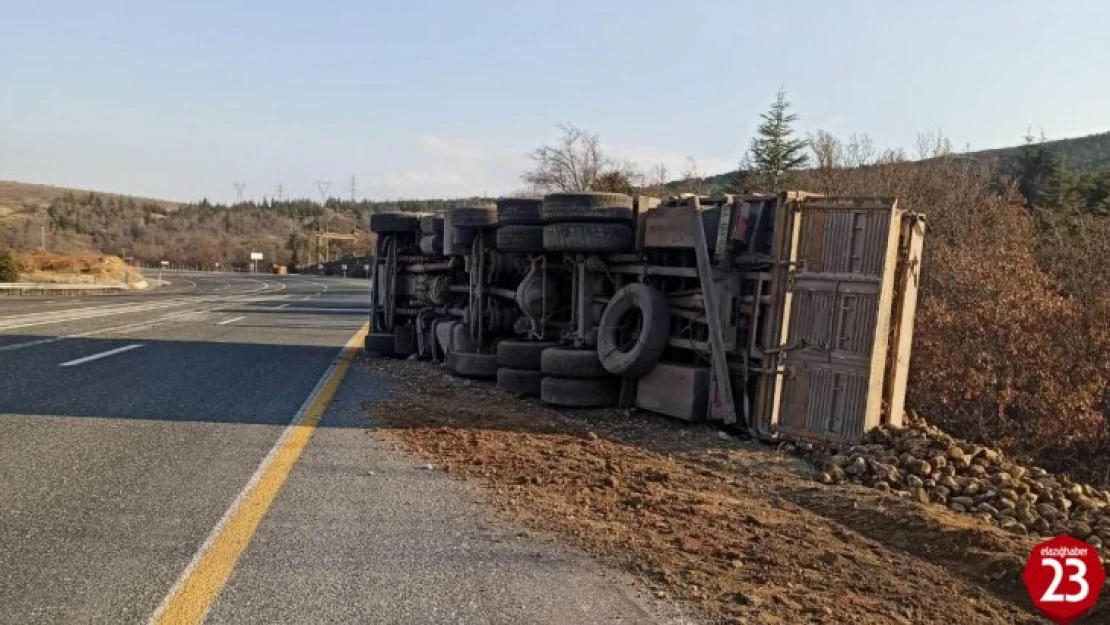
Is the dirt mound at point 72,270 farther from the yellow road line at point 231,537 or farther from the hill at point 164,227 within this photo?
the hill at point 164,227

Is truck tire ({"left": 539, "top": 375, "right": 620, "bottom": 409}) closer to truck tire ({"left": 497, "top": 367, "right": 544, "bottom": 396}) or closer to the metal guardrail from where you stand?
truck tire ({"left": 497, "top": 367, "right": 544, "bottom": 396})

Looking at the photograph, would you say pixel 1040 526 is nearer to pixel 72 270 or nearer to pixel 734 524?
pixel 734 524

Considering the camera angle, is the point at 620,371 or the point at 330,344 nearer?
the point at 620,371

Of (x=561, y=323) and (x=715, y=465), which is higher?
(x=561, y=323)

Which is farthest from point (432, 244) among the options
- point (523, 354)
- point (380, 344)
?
point (523, 354)

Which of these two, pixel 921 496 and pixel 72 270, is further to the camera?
pixel 72 270

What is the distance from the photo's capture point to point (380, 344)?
14148 mm

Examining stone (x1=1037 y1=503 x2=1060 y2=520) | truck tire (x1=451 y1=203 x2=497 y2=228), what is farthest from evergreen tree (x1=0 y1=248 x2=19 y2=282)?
stone (x1=1037 y1=503 x2=1060 y2=520)

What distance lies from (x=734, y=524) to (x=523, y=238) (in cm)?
554

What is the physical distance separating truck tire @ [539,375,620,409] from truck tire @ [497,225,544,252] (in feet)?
5.60

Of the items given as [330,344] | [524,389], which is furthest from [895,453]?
[330,344]

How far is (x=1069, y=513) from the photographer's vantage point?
20.6 feet

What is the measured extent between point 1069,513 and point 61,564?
616cm

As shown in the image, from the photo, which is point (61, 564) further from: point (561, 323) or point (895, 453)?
point (561, 323)
